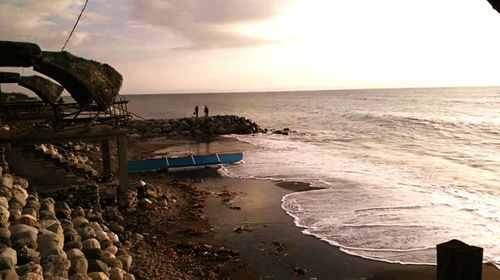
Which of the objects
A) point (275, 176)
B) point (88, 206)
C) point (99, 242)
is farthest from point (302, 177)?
point (99, 242)

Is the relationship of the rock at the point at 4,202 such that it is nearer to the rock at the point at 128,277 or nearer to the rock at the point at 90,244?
the rock at the point at 90,244

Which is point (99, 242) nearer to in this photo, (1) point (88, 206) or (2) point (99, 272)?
(2) point (99, 272)

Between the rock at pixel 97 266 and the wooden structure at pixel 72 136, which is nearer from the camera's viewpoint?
the rock at pixel 97 266

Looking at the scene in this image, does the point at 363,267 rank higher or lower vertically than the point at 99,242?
lower

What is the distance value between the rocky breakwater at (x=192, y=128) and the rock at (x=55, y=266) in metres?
36.9

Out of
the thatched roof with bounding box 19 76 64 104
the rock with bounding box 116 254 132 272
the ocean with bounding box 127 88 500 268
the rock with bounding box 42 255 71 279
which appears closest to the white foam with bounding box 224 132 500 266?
the ocean with bounding box 127 88 500 268

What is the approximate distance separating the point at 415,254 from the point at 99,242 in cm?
859

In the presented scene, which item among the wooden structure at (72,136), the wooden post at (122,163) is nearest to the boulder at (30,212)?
the wooden structure at (72,136)

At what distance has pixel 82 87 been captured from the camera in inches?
584

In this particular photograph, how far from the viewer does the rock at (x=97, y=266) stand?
8.27 meters

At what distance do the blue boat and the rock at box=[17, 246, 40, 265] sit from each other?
16.6 metres

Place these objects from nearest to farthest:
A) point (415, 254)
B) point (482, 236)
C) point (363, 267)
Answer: point (363, 267) < point (415, 254) < point (482, 236)

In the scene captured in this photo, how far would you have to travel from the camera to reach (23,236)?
7773mm

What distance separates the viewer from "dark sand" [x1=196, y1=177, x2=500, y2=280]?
35.5 ft
